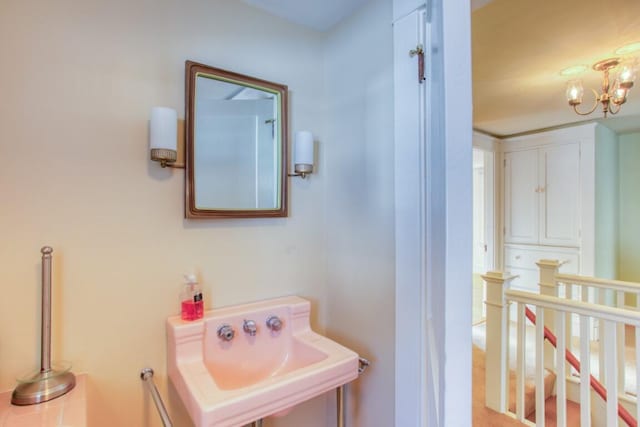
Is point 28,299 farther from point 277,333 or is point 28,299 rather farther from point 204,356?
point 277,333

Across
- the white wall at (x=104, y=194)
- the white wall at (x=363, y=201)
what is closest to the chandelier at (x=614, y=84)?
the white wall at (x=363, y=201)

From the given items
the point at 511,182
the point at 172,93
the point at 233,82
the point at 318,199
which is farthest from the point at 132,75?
the point at 511,182

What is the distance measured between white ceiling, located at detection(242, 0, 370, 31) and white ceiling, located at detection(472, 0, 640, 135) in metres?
0.58

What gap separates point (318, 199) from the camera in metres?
1.50

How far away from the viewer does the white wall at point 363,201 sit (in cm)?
116

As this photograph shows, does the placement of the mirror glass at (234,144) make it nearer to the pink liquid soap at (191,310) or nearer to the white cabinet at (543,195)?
the pink liquid soap at (191,310)

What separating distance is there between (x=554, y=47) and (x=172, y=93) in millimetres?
1967

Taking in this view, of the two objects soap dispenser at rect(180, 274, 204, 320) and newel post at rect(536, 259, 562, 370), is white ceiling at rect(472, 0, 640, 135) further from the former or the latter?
soap dispenser at rect(180, 274, 204, 320)

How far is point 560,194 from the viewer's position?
3.19 metres

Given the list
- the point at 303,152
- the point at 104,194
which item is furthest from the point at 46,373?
the point at 303,152

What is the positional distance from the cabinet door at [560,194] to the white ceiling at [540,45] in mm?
Result: 590

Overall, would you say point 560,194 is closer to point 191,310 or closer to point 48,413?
point 191,310

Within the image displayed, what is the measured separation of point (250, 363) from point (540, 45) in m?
2.14

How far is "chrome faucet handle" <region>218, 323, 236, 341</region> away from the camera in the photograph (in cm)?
112
